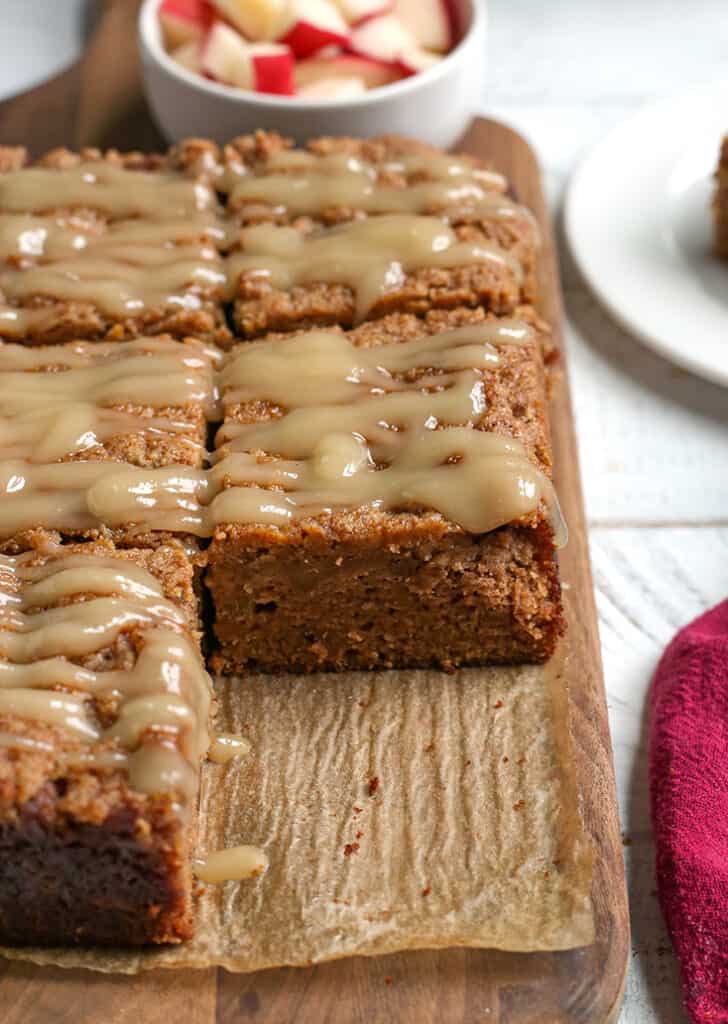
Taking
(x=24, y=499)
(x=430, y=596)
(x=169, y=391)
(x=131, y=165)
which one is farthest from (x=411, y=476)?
(x=131, y=165)

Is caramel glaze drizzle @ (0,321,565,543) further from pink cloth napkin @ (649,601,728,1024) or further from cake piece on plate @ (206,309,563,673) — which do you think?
pink cloth napkin @ (649,601,728,1024)

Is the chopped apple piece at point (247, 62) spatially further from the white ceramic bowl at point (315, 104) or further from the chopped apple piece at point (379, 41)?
the chopped apple piece at point (379, 41)

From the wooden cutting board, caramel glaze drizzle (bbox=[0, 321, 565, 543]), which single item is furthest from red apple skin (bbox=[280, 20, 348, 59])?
the wooden cutting board

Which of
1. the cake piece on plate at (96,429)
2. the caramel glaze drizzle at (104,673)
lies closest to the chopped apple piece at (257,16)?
the cake piece on plate at (96,429)

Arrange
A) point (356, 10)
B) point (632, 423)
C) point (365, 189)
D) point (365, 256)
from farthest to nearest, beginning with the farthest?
point (356, 10), point (632, 423), point (365, 189), point (365, 256)

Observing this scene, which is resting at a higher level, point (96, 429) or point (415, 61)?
point (415, 61)

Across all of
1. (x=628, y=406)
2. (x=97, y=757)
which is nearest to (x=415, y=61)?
(x=628, y=406)

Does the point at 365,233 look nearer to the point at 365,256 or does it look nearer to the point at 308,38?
the point at 365,256
